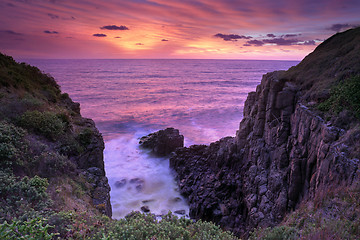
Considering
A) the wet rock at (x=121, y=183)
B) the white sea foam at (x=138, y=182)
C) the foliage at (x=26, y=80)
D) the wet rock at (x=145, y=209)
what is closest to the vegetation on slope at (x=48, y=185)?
the foliage at (x=26, y=80)

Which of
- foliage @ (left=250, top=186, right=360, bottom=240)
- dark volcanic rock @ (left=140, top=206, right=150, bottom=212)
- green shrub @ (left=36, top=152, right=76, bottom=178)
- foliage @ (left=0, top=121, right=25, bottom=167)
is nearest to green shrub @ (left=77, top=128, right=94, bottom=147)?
green shrub @ (left=36, top=152, right=76, bottom=178)

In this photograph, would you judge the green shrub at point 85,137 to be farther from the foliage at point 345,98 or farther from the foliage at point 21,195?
the foliage at point 345,98

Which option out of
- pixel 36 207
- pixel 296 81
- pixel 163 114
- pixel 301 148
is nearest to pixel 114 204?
pixel 36 207

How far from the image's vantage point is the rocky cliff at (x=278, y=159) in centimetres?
1081

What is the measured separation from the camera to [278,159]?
1498cm

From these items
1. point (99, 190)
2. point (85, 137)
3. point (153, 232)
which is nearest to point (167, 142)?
point (85, 137)

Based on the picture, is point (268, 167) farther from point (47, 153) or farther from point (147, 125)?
point (147, 125)

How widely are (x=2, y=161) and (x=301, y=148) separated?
1610 cm

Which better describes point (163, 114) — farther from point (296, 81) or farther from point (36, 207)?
point (36, 207)

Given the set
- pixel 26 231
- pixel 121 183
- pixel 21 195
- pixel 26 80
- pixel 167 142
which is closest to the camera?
pixel 26 231

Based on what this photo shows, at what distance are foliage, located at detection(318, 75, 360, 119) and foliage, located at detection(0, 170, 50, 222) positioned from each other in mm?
15348

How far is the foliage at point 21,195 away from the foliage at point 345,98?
15.3m

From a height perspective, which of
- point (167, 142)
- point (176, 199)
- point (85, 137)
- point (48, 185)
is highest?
point (85, 137)

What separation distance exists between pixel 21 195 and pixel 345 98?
16.9m
